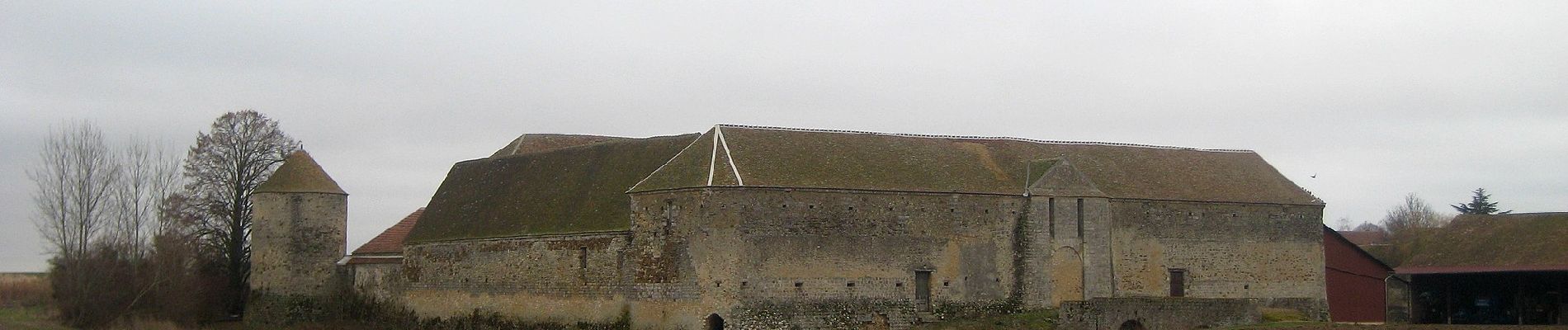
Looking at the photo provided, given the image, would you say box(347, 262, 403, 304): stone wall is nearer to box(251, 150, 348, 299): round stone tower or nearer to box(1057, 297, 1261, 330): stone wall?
box(251, 150, 348, 299): round stone tower

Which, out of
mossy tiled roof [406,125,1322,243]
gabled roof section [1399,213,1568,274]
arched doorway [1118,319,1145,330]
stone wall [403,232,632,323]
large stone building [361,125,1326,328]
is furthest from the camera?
gabled roof section [1399,213,1568,274]

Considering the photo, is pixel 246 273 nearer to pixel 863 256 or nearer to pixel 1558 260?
pixel 863 256

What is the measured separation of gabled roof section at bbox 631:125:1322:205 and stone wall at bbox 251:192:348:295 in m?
16.4

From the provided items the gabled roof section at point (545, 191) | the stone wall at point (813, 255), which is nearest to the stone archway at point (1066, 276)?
the stone wall at point (813, 255)

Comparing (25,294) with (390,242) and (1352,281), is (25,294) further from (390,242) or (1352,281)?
(1352,281)

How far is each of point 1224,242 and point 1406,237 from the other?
941 centimetres

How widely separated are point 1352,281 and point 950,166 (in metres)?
13.2

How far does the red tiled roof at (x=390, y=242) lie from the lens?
45.8 metres

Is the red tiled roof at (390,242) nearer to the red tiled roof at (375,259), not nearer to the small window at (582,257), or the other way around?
the red tiled roof at (375,259)

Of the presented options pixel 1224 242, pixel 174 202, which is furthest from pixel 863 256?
pixel 174 202

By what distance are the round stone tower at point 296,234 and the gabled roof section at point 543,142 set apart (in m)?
5.47

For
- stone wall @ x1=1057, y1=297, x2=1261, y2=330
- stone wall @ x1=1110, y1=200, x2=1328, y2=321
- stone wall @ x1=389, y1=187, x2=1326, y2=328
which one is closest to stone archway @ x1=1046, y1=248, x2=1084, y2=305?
stone wall @ x1=389, y1=187, x2=1326, y2=328

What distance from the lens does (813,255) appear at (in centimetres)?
3300

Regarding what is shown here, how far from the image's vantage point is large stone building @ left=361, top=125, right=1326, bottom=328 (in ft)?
107
